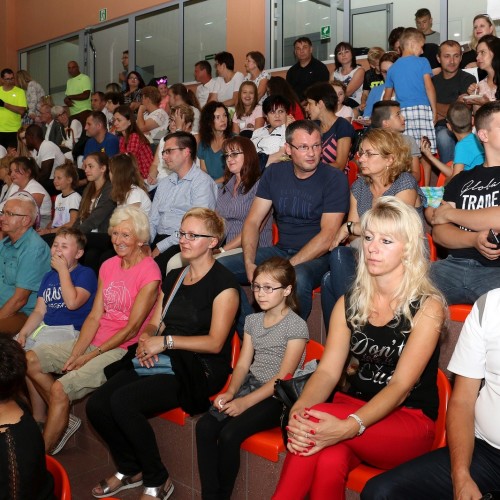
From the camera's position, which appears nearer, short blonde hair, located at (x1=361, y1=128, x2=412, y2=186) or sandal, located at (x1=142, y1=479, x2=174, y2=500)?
sandal, located at (x1=142, y1=479, x2=174, y2=500)

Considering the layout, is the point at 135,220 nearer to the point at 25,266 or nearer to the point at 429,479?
the point at 25,266

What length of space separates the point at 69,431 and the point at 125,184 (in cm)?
212

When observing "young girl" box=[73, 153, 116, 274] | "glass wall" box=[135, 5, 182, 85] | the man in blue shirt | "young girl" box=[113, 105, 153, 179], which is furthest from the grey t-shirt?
"glass wall" box=[135, 5, 182, 85]

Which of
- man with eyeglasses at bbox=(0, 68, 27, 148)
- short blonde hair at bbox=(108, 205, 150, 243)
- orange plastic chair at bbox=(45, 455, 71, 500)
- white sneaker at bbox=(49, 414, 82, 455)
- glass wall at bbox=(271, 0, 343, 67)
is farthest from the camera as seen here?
man with eyeglasses at bbox=(0, 68, 27, 148)

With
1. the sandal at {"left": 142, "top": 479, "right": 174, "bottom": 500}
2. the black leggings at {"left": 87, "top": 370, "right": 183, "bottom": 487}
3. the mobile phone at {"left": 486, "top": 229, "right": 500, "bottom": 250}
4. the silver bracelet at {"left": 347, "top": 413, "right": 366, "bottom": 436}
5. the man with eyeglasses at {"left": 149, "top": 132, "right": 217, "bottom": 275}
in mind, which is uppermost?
the man with eyeglasses at {"left": 149, "top": 132, "right": 217, "bottom": 275}

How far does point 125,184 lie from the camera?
17.3ft

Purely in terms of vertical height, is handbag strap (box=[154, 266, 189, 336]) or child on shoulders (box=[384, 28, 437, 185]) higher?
child on shoulders (box=[384, 28, 437, 185])

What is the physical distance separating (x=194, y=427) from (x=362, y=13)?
734cm

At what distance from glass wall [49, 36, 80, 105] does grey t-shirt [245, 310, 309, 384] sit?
11770 mm

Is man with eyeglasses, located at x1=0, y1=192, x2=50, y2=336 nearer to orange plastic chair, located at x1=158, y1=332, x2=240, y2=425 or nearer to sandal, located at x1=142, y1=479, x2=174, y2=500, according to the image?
orange plastic chair, located at x1=158, y1=332, x2=240, y2=425

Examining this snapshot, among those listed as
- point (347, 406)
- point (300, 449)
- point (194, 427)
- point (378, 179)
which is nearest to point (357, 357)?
point (347, 406)

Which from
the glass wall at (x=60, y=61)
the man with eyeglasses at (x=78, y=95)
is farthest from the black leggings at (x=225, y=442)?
the glass wall at (x=60, y=61)

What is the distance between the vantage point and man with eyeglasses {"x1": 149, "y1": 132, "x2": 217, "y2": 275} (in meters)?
4.84

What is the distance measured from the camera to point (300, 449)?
223 cm
